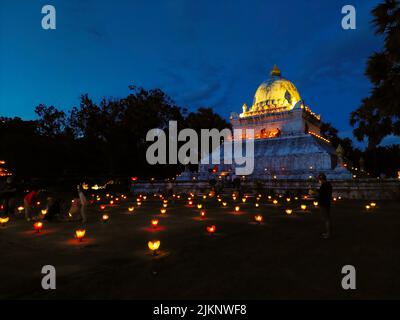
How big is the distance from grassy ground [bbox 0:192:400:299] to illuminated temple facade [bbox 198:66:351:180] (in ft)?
77.1

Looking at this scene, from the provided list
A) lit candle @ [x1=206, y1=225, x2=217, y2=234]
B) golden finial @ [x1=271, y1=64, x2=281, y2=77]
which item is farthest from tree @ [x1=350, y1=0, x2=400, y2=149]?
golden finial @ [x1=271, y1=64, x2=281, y2=77]

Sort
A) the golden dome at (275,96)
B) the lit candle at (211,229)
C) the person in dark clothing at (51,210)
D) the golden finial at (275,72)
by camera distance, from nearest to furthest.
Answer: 1. the lit candle at (211,229)
2. the person in dark clothing at (51,210)
3. the golden dome at (275,96)
4. the golden finial at (275,72)

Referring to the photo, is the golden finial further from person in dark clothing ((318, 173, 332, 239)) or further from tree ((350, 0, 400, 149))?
person in dark clothing ((318, 173, 332, 239))

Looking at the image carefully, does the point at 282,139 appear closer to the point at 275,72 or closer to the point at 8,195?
the point at 275,72

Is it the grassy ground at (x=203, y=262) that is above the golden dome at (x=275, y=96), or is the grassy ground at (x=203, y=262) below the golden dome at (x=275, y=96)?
below

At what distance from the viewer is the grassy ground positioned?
4.78 m

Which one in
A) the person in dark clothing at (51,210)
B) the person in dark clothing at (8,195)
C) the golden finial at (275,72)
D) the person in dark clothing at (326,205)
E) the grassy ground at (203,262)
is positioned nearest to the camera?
the grassy ground at (203,262)

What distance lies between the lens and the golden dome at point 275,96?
46.0 m

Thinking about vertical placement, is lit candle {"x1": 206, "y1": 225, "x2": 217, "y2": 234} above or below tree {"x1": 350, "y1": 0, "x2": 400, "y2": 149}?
below

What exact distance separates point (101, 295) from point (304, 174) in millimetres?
31625

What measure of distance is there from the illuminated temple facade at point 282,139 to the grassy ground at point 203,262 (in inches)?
925

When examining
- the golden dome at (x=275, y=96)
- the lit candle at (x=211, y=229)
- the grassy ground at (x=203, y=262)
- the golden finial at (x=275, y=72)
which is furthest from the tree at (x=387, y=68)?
the golden finial at (x=275, y=72)

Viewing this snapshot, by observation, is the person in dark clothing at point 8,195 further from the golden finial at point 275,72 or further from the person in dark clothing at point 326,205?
the golden finial at point 275,72
